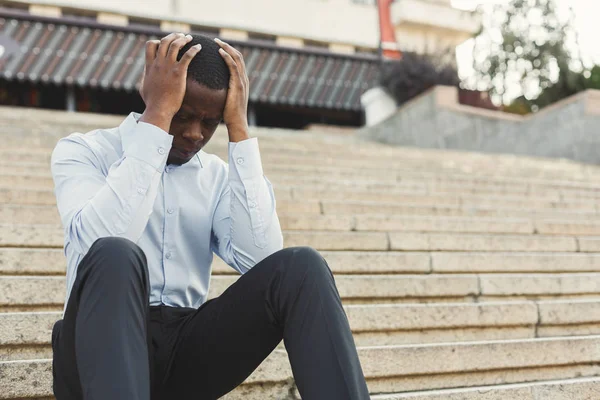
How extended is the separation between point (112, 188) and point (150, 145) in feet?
0.52

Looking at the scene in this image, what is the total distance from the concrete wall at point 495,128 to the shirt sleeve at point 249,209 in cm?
683

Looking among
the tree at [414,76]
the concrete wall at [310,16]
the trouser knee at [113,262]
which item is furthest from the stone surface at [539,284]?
the concrete wall at [310,16]

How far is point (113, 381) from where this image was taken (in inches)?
54.6

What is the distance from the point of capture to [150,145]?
1.78 meters

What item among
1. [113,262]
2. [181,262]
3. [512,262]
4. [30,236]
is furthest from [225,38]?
[113,262]

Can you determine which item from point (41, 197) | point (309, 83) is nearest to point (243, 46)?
point (309, 83)

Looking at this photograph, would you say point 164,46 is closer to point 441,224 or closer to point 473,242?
point 473,242

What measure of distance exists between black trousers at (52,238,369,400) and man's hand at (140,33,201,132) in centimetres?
44

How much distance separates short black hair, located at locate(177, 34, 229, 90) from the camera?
188cm

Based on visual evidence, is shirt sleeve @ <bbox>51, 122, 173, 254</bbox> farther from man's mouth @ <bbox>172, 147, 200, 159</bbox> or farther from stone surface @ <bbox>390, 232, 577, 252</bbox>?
stone surface @ <bbox>390, 232, 577, 252</bbox>

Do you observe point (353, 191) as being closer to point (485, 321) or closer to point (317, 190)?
point (317, 190)

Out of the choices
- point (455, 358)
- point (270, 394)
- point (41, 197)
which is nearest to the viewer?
point (270, 394)

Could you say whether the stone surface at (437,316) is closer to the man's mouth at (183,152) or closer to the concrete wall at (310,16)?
the man's mouth at (183,152)

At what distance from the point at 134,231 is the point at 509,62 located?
1992 centimetres
